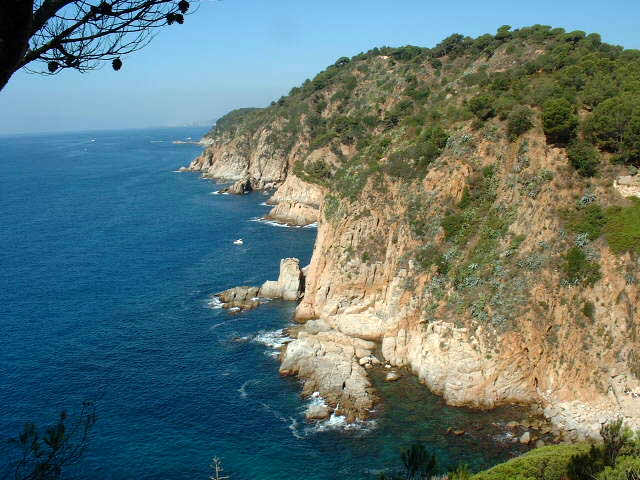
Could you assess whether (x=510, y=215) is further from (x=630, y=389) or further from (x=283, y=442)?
(x=283, y=442)

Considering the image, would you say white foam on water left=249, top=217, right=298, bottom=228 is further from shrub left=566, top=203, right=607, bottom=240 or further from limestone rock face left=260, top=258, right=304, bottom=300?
shrub left=566, top=203, right=607, bottom=240

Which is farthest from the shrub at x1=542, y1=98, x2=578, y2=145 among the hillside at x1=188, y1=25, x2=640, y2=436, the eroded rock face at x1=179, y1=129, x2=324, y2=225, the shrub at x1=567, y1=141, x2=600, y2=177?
the eroded rock face at x1=179, y1=129, x2=324, y2=225

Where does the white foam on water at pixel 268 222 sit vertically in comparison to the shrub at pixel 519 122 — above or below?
below

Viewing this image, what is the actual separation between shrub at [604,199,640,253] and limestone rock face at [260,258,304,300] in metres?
32.2

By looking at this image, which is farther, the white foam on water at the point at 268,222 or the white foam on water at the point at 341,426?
the white foam on water at the point at 268,222

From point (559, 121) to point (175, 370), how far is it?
39262mm

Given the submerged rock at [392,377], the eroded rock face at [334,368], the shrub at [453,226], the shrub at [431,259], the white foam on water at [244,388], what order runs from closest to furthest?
1. the eroded rock face at [334,368]
2. the white foam on water at [244,388]
3. the submerged rock at [392,377]
4. the shrub at [431,259]
5. the shrub at [453,226]

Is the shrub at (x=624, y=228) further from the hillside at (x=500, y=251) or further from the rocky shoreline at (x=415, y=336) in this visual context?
the rocky shoreline at (x=415, y=336)

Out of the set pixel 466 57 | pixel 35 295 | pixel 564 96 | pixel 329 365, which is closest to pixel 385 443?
pixel 329 365

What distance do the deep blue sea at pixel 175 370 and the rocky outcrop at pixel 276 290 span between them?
75.5 inches

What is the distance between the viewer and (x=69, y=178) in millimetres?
154250

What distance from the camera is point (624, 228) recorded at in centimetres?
3881

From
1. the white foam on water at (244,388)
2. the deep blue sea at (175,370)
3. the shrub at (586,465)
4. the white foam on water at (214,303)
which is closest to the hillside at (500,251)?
the deep blue sea at (175,370)

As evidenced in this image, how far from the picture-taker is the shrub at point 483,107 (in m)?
51.8
